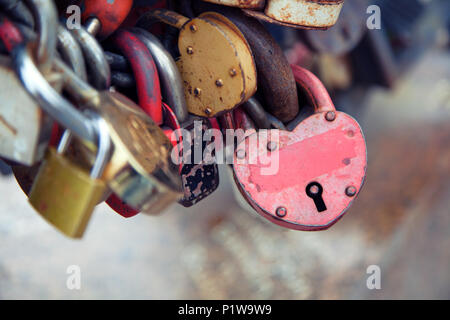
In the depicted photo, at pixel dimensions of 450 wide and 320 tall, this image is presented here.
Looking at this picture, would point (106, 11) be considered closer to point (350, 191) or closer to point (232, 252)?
point (350, 191)

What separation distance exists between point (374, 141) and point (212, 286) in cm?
99

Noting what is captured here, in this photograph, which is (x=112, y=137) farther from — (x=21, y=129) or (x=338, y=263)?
(x=338, y=263)

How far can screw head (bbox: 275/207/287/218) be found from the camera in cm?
47

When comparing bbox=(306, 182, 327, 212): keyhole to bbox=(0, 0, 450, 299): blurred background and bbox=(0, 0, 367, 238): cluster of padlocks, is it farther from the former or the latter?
bbox=(0, 0, 450, 299): blurred background

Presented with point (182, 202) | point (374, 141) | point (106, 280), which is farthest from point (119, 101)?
point (374, 141)

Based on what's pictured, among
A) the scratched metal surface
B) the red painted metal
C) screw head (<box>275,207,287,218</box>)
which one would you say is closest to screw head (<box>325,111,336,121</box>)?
screw head (<box>275,207,287,218</box>)

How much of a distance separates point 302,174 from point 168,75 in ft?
0.55

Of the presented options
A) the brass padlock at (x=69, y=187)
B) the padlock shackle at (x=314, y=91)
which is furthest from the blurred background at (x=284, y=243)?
the brass padlock at (x=69, y=187)

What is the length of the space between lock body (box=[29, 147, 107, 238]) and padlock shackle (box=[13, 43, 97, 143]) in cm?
4

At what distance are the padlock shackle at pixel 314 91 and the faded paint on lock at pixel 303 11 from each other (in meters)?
0.09

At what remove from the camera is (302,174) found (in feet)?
1.56

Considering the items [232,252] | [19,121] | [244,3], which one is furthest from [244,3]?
[232,252]

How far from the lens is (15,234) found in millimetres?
1309

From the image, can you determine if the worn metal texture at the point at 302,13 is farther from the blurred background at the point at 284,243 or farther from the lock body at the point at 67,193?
the blurred background at the point at 284,243
